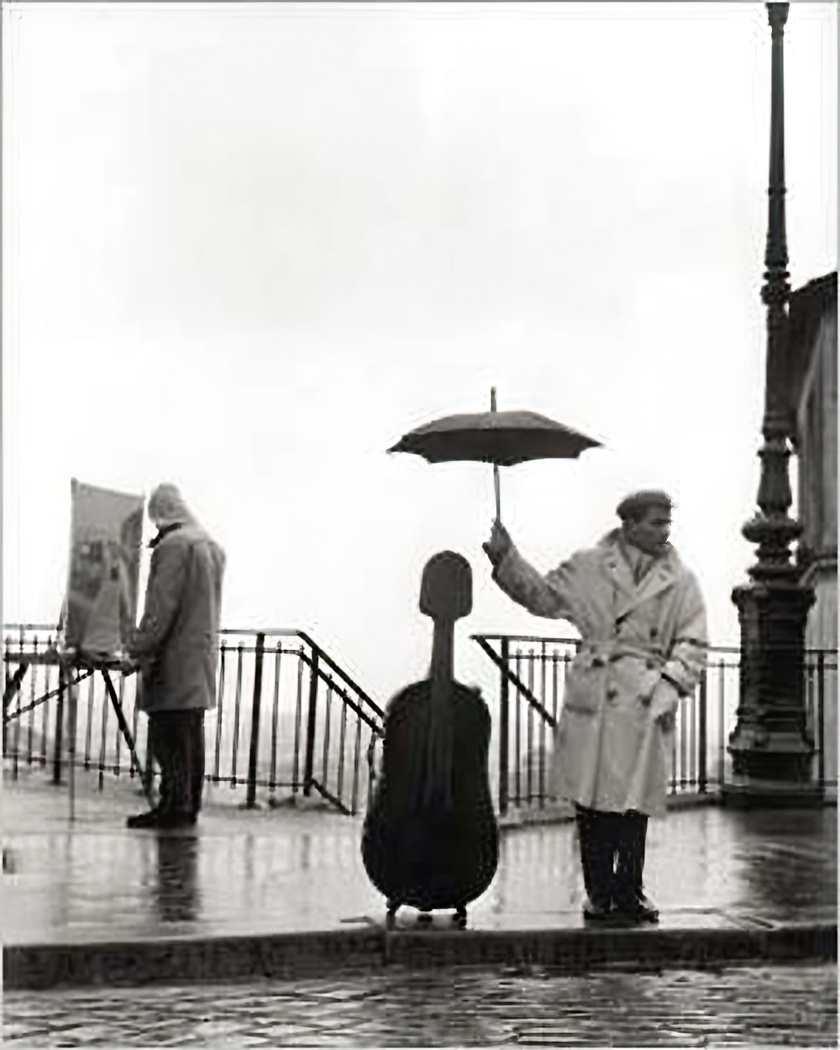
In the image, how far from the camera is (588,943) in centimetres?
738

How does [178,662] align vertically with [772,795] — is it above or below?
above

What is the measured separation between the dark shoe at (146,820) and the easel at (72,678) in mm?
718

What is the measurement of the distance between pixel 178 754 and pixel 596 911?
4.08 metres

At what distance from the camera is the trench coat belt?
7777 mm

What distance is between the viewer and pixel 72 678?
12680mm

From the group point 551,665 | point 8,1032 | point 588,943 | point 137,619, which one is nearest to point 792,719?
point 551,665

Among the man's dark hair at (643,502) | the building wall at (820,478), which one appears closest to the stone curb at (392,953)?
the man's dark hair at (643,502)

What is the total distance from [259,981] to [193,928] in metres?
0.46

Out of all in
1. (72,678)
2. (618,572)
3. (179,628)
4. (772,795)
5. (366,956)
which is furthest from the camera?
(772,795)

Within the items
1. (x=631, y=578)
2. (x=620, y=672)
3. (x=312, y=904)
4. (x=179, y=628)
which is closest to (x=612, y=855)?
(x=620, y=672)

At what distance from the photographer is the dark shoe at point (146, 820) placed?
435 inches

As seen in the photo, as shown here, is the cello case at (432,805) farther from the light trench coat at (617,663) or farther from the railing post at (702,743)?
the railing post at (702,743)

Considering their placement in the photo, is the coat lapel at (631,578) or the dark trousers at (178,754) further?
the dark trousers at (178,754)

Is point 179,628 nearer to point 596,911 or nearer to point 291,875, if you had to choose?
point 291,875
